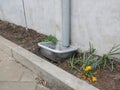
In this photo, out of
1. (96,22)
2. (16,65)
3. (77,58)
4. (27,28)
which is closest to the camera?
(96,22)

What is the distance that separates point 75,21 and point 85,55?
59cm

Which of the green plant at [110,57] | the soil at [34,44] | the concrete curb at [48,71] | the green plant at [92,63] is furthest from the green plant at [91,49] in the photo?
the concrete curb at [48,71]

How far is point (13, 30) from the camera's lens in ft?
18.5

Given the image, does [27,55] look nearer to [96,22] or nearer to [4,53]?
[4,53]

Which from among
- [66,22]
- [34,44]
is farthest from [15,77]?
[66,22]

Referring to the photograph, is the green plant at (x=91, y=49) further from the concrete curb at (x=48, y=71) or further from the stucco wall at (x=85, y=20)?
the concrete curb at (x=48, y=71)

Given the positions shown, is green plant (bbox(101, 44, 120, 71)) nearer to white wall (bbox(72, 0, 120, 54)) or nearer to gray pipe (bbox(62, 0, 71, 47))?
white wall (bbox(72, 0, 120, 54))

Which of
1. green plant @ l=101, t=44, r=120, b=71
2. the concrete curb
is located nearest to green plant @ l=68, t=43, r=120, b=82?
green plant @ l=101, t=44, r=120, b=71

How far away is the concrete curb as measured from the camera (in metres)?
3.17

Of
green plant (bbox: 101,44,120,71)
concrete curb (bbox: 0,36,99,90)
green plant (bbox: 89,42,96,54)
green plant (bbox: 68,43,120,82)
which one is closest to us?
concrete curb (bbox: 0,36,99,90)

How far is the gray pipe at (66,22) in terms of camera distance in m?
3.89

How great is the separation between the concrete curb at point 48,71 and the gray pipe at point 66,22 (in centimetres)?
53

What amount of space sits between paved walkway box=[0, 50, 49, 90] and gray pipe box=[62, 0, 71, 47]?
785 millimetres

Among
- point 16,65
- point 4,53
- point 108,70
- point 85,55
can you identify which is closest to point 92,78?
point 108,70
